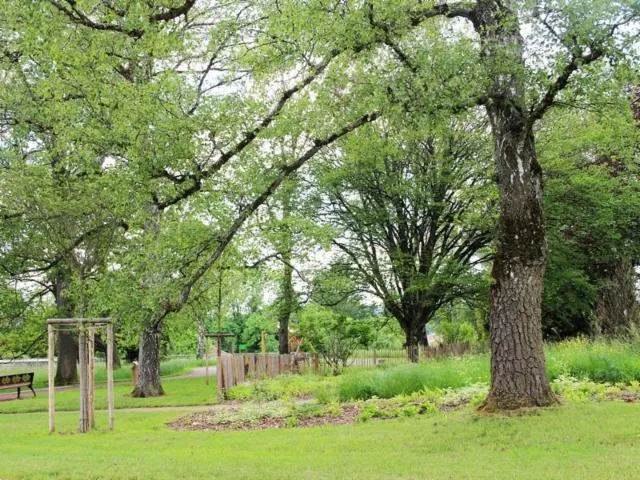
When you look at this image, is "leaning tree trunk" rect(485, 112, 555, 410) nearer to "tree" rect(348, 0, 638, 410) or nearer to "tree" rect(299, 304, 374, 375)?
"tree" rect(348, 0, 638, 410)

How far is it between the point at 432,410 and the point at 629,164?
Result: 14004mm

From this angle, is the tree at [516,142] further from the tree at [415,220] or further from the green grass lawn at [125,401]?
the tree at [415,220]

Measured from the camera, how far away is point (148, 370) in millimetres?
19328

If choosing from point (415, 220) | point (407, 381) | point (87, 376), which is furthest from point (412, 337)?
point (87, 376)

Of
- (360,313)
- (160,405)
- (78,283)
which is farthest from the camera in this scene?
(360,313)

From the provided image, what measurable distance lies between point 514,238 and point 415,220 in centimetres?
1581

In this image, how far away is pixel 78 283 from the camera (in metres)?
13.2

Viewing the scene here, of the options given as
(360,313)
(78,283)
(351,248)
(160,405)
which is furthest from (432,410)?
(360,313)

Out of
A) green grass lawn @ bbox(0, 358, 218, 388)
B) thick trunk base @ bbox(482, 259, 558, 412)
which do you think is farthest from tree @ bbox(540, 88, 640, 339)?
green grass lawn @ bbox(0, 358, 218, 388)

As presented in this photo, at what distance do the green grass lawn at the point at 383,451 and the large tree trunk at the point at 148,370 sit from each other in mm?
9017

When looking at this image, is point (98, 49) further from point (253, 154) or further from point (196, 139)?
point (253, 154)

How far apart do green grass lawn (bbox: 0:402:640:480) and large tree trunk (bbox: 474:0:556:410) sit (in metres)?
0.58

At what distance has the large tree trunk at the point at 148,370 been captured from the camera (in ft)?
62.8

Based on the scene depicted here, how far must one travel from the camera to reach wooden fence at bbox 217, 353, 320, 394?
55.8 feet
